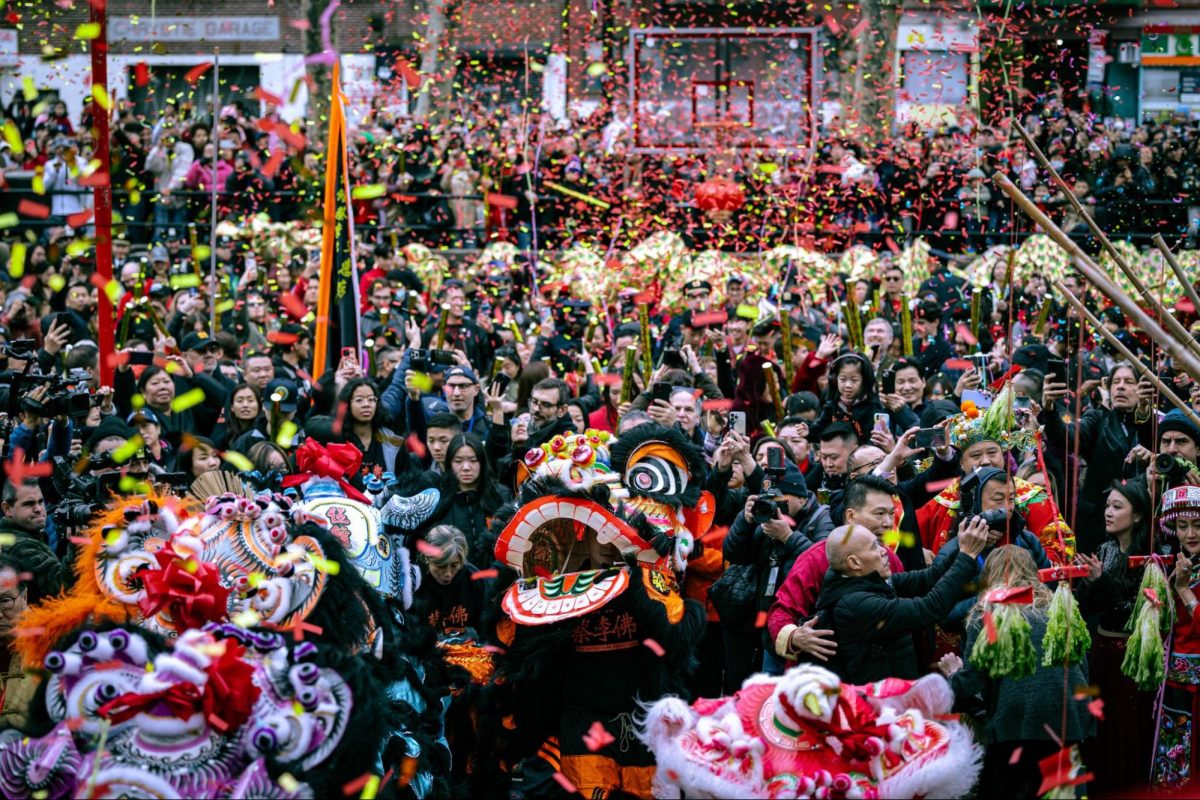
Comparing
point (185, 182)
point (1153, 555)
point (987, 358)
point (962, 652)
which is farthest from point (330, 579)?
point (185, 182)

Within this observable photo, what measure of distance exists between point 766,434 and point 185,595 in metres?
4.73

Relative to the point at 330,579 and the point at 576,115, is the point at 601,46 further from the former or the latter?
the point at 330,579

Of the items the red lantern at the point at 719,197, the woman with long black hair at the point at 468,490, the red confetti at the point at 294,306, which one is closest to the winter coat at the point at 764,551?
the woman with long black hair at the point at 468,490

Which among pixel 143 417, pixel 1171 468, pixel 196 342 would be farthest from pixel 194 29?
pixel 1171 468

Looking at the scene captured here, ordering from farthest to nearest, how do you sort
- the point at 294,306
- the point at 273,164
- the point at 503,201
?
the point at 273,164 → the point at 503,201 → the point at 294,306

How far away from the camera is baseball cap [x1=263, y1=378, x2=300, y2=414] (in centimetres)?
984

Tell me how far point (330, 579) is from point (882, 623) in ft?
6.35

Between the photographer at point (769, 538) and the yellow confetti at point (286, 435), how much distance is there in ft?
10.2

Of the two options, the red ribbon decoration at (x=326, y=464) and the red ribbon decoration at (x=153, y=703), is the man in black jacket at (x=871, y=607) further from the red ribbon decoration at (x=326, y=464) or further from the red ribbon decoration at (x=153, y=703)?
the red ribbon decoration at (x=153, y=703)

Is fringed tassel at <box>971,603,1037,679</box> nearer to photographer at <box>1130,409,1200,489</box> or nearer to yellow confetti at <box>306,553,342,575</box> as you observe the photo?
photographer at <box>1130,409,1200,489</box>

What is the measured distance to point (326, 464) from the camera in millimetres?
7387

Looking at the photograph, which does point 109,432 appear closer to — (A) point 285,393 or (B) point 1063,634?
(A) point 285,393

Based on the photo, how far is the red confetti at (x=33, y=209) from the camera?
17.2m

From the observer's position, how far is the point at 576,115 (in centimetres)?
2055
